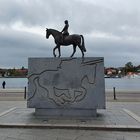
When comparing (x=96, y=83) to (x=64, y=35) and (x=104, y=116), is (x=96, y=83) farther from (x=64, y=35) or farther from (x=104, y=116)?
(x=64, y=35)

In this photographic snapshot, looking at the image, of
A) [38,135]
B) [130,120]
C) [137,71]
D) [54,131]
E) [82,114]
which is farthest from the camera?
[137,71]

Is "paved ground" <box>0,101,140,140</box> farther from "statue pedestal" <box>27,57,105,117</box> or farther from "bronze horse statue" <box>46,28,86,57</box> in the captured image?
"bronze horse statue" <box>46,28,86,57</box>

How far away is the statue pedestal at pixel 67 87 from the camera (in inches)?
632

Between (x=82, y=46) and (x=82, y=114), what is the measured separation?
3.06m

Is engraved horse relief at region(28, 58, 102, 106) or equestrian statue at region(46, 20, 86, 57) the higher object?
equestrian statue at region(46, 20, 86, 57)

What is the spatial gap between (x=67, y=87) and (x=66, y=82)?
0.22 m

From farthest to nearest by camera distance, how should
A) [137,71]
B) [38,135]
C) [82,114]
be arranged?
1. [137,71]
2. [82,114]
3. [38,135]

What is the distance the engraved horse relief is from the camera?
16109mm

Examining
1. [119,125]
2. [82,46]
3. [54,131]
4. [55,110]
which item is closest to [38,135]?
[54,131]

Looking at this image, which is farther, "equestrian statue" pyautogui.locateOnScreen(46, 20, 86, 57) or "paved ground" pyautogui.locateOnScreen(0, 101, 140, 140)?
"equestrian statue" pyautogui.locateOnScreen(46, 20, 86, 57)

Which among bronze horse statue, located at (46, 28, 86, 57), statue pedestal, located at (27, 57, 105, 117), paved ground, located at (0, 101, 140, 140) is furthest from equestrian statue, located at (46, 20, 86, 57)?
paved ground, located at (0, 101, 140, 140)

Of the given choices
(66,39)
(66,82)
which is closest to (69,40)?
(66,39)

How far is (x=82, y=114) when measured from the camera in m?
16.0

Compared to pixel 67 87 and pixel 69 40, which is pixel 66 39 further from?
pixel 67 87
